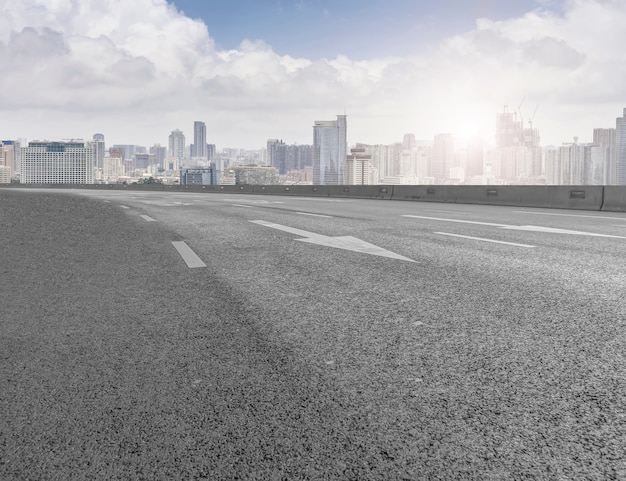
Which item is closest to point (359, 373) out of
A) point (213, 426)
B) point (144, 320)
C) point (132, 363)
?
point (213, 426)

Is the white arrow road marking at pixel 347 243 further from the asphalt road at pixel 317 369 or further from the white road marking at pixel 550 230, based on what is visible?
the white road marking at pixel 550 230

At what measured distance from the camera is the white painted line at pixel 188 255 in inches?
253

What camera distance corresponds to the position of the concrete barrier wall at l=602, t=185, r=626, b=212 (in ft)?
54.7

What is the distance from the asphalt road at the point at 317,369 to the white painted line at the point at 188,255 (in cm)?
22

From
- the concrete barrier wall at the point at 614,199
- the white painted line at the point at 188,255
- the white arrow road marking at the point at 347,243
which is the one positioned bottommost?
the white painted line at the point at 188,255

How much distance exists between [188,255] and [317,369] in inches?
181

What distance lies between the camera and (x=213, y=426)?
2.21 meters

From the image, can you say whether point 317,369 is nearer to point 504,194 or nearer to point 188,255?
point 188,255

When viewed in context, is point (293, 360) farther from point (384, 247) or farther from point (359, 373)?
point (384, 247)

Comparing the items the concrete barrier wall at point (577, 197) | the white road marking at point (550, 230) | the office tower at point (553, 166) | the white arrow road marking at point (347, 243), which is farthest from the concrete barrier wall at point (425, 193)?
the office tower at point (553, 166)

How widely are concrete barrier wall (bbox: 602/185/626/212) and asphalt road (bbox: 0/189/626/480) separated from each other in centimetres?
1188

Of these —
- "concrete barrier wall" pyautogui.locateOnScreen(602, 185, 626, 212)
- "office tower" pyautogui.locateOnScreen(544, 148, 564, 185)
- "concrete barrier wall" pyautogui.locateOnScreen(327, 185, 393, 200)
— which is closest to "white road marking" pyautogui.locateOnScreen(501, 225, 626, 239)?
"concrete barrier wall" pyautogui.locateOnScreen(602, 185, 626, 212)

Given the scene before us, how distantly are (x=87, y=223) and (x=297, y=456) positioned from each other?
11128mm

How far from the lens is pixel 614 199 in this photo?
16969 mm
